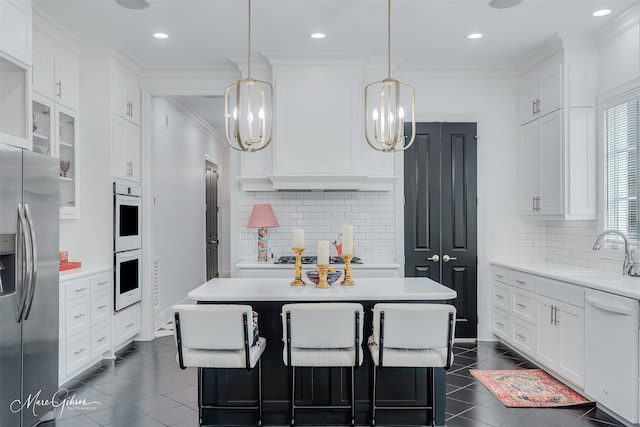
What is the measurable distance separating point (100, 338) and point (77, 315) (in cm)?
50

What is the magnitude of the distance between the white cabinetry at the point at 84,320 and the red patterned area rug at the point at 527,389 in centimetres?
333

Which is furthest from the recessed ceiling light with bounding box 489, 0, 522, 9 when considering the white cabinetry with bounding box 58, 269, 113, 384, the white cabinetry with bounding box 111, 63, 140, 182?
the white cabinetry with bounding box 58, 269, 113, 384

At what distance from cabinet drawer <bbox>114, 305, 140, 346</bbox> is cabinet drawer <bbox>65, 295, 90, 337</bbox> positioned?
0.55 metres

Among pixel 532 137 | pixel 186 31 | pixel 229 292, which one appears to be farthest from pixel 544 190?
pixel 186 31

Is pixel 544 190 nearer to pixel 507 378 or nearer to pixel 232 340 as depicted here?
pixel 507 378

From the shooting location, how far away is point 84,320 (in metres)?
4.05

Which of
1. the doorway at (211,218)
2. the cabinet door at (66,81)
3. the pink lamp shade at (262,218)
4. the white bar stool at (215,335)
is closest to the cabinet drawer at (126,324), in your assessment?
the pink lamp shade at (262,218)

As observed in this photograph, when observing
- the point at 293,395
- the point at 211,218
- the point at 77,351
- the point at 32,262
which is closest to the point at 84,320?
the point at 77,351

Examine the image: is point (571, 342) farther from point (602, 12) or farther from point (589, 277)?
point (602, 12)

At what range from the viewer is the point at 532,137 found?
4.98 meters

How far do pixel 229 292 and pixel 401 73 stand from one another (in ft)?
11.4

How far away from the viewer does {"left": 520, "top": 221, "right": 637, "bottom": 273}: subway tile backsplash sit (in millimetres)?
4340

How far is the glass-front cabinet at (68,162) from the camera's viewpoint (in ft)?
14.4

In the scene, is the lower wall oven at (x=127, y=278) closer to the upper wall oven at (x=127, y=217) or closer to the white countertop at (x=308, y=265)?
the upper wall oven at (x=127, y=217)
